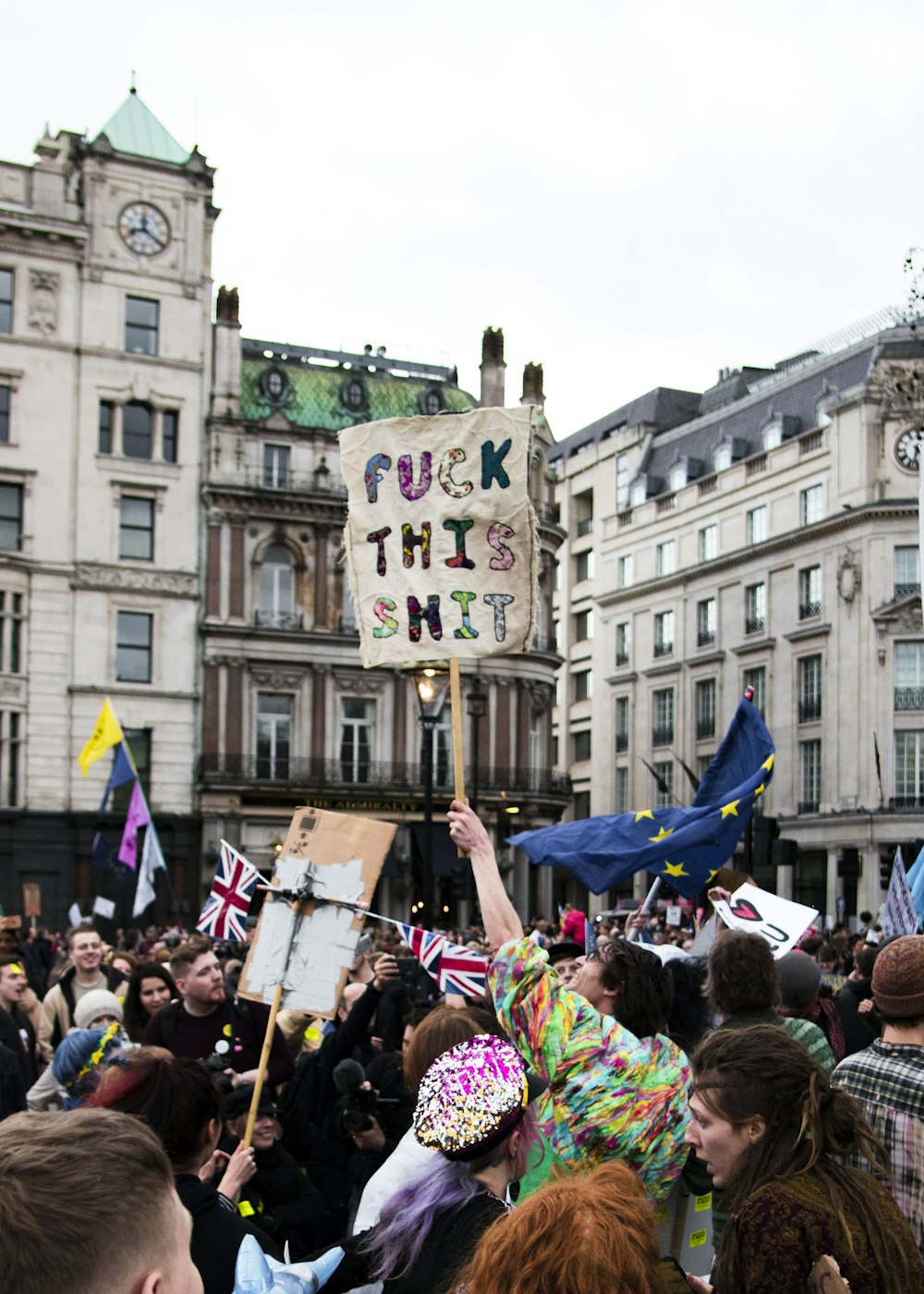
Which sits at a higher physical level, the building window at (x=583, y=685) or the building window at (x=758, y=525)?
the building window at (x=758, y=525)

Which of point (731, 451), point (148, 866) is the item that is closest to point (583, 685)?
point (731, 451)

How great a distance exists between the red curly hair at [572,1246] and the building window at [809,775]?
50.5 m

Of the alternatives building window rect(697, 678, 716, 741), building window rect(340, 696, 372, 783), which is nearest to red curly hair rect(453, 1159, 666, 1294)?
building window rect(340, 696, 372, 783)

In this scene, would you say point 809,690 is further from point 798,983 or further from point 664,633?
point 798,983

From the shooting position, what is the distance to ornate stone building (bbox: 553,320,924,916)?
161 ft

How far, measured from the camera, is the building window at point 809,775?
51750mm

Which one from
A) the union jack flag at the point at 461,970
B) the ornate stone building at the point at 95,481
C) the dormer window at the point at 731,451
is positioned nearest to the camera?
the union jack flag at the point at 461,970

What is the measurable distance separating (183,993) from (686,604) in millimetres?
53319

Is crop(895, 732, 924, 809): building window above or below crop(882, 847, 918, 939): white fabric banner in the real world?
above

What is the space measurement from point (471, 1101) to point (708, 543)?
2225 inches

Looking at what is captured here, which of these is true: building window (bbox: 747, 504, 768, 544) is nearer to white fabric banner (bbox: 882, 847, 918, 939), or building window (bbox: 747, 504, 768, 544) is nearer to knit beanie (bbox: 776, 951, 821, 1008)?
white fabric banner (bbox: 882, 847, 918, 939)

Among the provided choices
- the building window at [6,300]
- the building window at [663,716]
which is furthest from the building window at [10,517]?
the building window at [663,716]

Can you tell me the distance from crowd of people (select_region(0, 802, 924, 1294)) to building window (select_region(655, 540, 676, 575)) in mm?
54584

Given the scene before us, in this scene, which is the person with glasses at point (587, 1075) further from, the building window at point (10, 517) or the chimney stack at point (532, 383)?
the chimney stack at point (532, 383)
